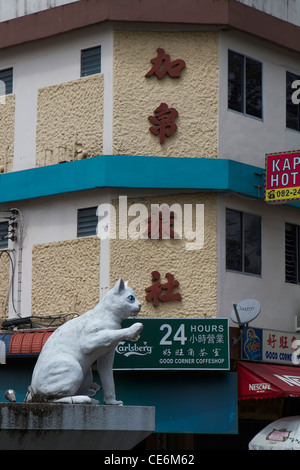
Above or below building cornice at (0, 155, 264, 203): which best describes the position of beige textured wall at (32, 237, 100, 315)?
below

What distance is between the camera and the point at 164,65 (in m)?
22.9

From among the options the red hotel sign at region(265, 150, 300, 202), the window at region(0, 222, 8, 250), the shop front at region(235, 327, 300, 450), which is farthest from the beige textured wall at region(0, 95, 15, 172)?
the shop front at region(235, 327, 300, 450)

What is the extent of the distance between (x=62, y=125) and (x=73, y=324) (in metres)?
10.1

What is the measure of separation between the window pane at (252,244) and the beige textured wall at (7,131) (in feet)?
19.1

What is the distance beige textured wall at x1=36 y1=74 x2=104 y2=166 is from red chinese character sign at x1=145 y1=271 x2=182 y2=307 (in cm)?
314

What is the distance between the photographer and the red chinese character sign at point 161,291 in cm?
2208

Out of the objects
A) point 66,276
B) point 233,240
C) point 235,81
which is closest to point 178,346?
point 233,240

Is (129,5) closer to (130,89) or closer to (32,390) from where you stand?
(130,89)

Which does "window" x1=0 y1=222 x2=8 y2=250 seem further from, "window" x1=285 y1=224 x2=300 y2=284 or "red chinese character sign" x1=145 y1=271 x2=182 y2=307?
"window" x1=285 y1=224 x2=300 y2=284

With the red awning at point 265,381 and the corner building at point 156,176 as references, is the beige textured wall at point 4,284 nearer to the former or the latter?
the corner building at point 156,176

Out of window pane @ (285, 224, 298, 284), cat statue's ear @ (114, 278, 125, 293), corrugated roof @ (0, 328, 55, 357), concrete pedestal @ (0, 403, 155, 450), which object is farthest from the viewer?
window pane @ (285, 224, 298, 284)

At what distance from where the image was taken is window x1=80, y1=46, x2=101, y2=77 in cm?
2331

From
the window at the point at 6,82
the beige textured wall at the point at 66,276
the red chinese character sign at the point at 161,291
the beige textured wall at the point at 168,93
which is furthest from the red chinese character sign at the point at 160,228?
the window at the point at 6,82

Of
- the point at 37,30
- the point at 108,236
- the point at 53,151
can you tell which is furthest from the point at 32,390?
the point at 37,30
